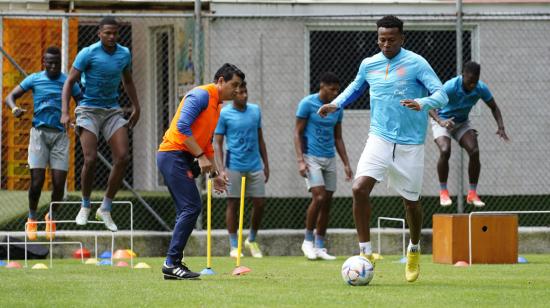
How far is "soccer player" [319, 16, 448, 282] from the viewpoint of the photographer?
34.1ft

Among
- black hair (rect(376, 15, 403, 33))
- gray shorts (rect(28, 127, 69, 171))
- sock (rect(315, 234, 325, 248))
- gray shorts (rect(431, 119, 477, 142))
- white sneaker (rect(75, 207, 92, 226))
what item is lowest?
sock (rect(315, 234, 325, 248))

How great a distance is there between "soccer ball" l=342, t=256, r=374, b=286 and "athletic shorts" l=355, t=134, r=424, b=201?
86cm

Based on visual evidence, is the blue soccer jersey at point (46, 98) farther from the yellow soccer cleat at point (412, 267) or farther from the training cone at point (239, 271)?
the yellow soccer cleat at point (412, 267)

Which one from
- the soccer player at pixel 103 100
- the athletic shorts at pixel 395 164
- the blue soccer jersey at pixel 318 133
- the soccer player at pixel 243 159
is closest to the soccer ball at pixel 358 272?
the athletic shorts at pixel 395 164

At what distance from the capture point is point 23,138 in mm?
19562

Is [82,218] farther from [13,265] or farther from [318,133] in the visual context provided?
[318,133]

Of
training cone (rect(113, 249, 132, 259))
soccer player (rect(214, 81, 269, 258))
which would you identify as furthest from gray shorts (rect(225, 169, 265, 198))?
training cone (rect(113, 249, 132, 259))

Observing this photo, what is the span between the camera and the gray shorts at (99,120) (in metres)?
13.6

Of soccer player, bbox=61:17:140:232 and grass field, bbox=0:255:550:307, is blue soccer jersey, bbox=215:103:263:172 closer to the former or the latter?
soccer player, bbox=61:17:140:232

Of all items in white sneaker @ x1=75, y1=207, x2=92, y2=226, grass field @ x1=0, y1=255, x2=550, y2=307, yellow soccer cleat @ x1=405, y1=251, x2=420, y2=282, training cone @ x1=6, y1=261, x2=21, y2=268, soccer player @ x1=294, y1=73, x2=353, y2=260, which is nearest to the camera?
grass field @ x1=0, y1=255, x2=550, y2=307

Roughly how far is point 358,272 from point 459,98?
255 inches

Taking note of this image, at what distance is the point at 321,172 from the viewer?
1565cm

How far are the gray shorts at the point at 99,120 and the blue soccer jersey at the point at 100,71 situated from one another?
0.07 meters

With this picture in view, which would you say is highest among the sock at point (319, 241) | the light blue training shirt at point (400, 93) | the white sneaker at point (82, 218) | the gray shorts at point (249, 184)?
the light blue training shirt at point (400, 93)
